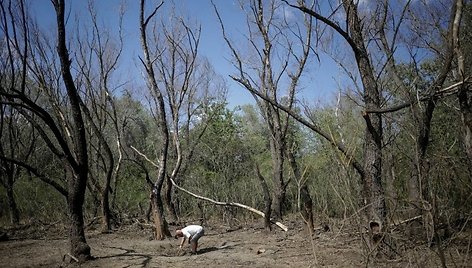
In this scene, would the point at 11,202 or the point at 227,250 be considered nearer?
the point at 227,250

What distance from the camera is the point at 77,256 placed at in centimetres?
681

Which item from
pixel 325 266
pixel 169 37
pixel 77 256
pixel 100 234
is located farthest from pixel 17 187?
pixel 325 266

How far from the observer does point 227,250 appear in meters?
8.21

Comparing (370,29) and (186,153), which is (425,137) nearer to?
(370,29)

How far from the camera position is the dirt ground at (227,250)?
566 cm

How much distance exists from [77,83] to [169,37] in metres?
4.66

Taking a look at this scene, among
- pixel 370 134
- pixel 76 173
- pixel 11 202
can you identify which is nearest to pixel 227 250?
pixel 76 173

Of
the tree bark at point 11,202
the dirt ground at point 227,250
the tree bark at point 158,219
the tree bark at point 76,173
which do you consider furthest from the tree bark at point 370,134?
the tree bark at point 11,202

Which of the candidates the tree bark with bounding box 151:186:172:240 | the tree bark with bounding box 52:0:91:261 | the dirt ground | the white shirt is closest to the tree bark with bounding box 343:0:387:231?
A: the dirt ground

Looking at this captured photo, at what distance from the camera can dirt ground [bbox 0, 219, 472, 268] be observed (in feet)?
18.6

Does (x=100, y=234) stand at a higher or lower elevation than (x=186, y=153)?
lower

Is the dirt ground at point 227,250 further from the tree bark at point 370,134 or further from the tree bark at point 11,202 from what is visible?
the tree bark at point 11,202

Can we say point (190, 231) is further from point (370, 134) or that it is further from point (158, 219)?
point (370, 134)

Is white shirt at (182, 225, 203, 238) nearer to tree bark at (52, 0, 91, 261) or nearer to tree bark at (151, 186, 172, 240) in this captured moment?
tree bark at (52, 0, 91, 261)
